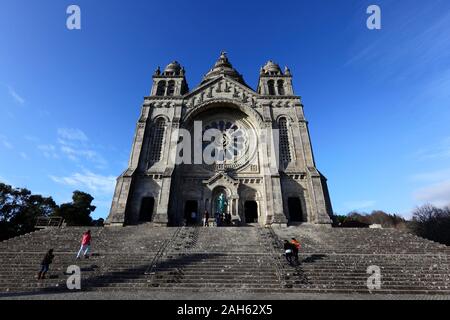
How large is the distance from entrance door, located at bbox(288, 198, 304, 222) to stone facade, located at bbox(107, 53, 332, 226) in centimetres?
9

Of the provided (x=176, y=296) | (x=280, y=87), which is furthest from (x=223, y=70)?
(x=176, y=296)

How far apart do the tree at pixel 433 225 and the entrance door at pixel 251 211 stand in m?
29.1

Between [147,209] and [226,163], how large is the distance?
870cm

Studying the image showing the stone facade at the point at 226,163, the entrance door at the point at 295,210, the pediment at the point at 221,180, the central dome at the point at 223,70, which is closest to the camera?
the stone facade at the point at 226,163

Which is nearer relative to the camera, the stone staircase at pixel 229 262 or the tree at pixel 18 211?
the stone staircase at pixel 229 262

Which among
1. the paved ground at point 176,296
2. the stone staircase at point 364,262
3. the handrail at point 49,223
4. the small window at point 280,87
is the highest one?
the small window at point 280,87

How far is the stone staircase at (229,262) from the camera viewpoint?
8.91 metres

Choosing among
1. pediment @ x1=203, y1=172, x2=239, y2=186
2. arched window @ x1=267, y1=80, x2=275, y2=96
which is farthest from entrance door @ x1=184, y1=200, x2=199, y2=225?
arched window @ x1=267, y1=80, x2=275, y2=96

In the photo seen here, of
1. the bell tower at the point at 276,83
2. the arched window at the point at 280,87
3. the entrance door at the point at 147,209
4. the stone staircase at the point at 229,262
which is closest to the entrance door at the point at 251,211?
the stone staircase at the point at 229,262

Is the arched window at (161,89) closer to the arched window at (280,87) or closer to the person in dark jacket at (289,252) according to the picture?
the arched window at (280,87)

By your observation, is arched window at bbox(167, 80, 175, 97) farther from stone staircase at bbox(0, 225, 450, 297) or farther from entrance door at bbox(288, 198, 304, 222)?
entrance door at bbox(288, 198, 304, 222)

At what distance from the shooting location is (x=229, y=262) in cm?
1067
